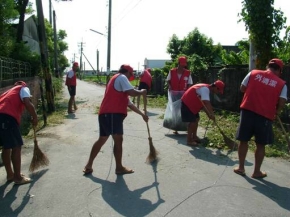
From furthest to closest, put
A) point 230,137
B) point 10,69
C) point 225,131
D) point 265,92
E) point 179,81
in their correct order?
point 10,69 < point 225,131 < point 179,81 < point 230,137 < point 265,92

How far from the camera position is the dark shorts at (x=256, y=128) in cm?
523

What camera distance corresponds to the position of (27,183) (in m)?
5.08

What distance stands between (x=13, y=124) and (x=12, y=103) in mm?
307

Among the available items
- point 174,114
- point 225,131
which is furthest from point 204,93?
point 225,131

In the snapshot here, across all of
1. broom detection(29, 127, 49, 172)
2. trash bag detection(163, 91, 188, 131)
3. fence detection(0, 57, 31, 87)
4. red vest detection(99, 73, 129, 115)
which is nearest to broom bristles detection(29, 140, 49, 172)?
broom detection(29, 127, 49, 172)

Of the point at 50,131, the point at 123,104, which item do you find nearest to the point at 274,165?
the point at 123,104

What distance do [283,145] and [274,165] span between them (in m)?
1.46

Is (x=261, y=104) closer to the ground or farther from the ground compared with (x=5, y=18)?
closer to the ground

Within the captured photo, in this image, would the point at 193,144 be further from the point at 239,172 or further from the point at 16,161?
the point at 16,161

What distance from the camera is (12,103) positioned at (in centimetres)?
497

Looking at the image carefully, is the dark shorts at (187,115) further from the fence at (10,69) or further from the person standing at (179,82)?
the fence at (10,69)

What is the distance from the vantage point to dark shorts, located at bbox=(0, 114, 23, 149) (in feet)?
16.0

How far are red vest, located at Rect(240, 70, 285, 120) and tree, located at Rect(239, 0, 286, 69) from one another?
4.30 meters

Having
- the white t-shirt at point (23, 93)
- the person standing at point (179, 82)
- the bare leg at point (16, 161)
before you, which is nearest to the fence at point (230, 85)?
the person standing at point (179, 82)
